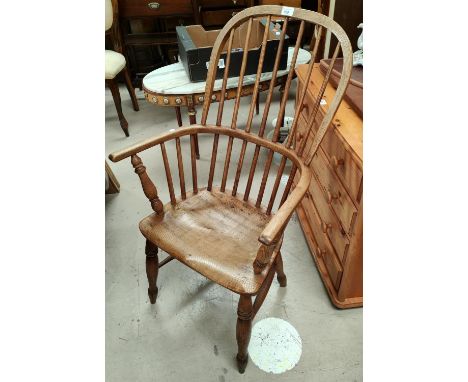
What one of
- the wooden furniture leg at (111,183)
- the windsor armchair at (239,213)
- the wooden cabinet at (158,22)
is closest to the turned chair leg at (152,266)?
the windsor armchair at (239,213)

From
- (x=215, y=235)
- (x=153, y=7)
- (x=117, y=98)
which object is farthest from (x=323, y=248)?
(x=153, y=7)

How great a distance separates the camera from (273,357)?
4.48 feet

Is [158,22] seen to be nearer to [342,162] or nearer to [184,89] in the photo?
[184,89]

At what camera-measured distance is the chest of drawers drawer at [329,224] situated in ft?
4.52

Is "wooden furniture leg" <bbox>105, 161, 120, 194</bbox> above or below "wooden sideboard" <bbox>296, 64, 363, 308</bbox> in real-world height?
below

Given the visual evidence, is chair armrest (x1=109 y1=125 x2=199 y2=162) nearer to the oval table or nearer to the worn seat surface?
the worn seat surface

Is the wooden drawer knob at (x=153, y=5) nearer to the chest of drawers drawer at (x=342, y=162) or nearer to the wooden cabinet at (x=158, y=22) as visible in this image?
the wooden cabinet at (x=158, y=22)

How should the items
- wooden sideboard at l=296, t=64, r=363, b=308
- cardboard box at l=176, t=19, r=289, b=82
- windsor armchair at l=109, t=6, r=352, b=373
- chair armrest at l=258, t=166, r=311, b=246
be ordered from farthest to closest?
cardboard box at l=176, t=19, r=289, b=82
wooden sideboard at l=296, t=64, r=363, b=308
windsor armchair at l=109, t=6, r=352, b=373
chair armrest at l=258, t=166, r=311, b=246

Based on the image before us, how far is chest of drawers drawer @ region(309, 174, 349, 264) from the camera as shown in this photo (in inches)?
54.2

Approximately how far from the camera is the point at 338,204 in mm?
1355

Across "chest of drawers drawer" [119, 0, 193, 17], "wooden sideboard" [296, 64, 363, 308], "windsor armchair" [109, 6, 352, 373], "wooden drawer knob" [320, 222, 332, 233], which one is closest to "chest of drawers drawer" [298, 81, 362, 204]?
"wooden sideboard" [296, 64, 363, 308]

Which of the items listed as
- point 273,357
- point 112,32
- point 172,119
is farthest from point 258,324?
point 112,32

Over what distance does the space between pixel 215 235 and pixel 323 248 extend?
0.62m

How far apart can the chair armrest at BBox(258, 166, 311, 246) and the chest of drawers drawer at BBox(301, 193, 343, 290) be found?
1.78 ft
